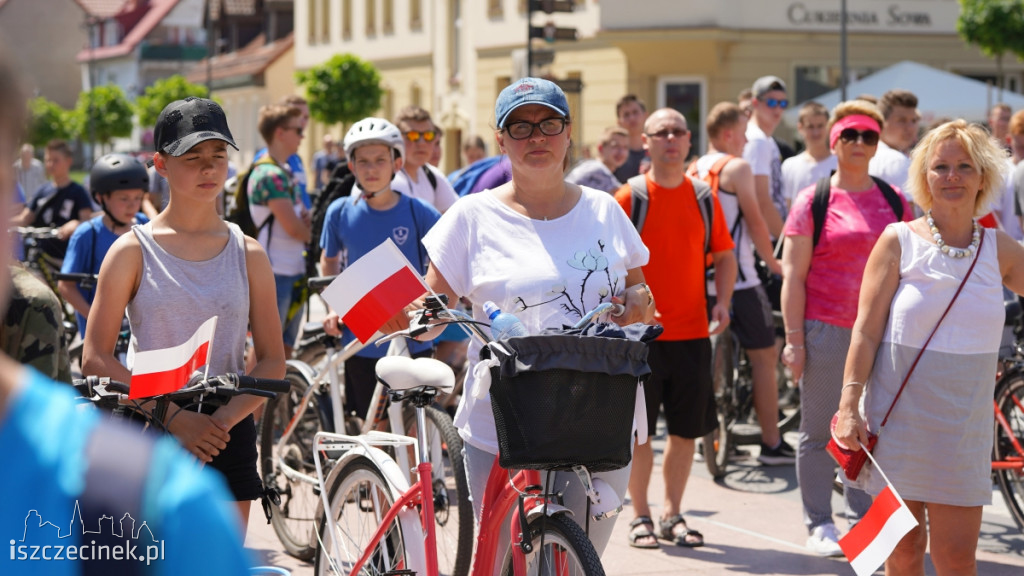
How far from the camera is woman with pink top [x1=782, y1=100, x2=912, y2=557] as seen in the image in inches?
237

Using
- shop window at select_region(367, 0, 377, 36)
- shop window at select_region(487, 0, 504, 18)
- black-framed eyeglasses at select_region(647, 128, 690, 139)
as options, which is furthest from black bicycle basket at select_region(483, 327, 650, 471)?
shop window at select_region(367, 0, 377, 36)

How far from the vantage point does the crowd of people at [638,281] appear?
3.94 metres

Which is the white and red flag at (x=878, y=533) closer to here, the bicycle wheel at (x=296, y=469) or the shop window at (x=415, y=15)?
the bicycle wheel at (x=296, y=469)

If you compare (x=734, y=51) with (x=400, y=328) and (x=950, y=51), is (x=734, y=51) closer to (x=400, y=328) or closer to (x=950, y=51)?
(x=950, y=51)

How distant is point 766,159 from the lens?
9609 millimetres

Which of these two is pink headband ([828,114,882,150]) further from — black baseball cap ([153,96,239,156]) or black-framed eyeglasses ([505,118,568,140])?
black baseball cap ([153,96,239,156])

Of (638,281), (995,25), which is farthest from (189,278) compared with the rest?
(995,25)

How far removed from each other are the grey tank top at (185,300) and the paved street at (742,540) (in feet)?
7.56

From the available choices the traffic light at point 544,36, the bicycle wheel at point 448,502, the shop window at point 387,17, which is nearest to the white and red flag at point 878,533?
the bicycle wheel at point 448,502

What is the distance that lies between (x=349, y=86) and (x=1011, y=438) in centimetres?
4415

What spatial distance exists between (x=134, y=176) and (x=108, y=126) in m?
83.3

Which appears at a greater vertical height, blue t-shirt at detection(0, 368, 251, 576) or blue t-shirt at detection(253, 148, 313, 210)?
blue t-shirt at detection(0, 368, 251, 576)

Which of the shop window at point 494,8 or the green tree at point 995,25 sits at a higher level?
the shop window at point 494,8

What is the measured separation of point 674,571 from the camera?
6023mm
